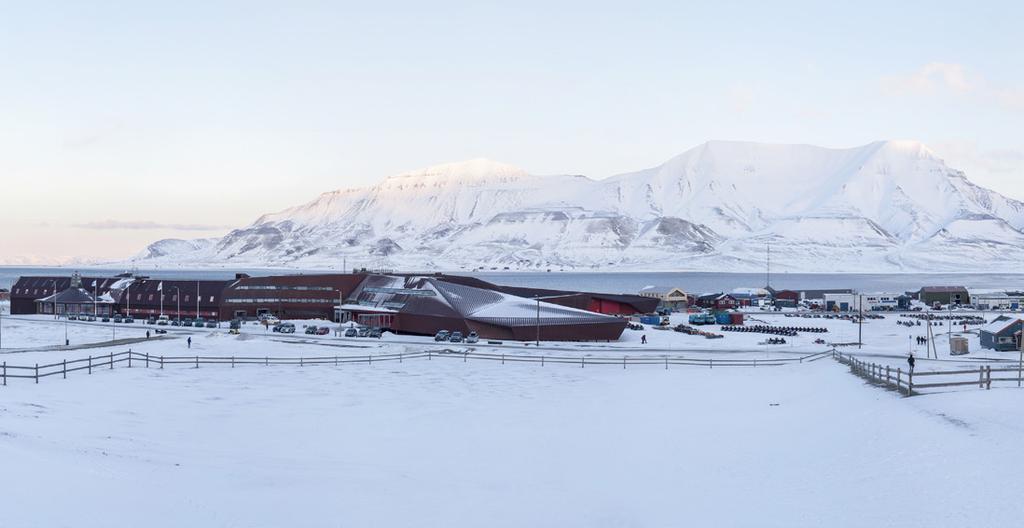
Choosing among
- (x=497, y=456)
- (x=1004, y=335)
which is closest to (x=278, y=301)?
(x=1004, y=335)

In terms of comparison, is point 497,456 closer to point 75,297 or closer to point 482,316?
point 482,316

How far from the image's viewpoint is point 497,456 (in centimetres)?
2695

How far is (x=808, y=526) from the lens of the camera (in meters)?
17.9

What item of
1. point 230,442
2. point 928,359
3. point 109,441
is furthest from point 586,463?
point 928,359

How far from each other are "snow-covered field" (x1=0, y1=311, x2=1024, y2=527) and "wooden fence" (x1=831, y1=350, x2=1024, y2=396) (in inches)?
35.6

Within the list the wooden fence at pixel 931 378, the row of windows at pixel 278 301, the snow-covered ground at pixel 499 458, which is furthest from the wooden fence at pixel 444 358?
the row of windows at pixel 278 301

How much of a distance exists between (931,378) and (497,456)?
76.2 ft

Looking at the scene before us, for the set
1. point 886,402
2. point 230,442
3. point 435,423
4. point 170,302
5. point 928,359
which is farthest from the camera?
point 170,302

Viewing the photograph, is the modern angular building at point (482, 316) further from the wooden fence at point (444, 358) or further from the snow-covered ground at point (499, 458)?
the snow-covered ground at point (499, 458)

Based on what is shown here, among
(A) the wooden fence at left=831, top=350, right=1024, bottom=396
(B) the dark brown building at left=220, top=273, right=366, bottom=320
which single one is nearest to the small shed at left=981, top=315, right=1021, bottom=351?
(A) the wooden fence at left=831, top=350, right=1024, bottom=396

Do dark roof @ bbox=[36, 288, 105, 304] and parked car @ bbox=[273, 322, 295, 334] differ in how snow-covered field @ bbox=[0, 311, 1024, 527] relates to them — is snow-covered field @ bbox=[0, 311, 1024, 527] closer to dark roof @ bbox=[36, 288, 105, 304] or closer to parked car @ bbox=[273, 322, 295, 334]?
parked car @ bbox=[273, 322, 295, 334]

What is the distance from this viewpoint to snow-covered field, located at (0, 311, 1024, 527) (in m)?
18.6

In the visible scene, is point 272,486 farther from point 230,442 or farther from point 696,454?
point 696,454

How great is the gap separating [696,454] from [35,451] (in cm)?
1764
